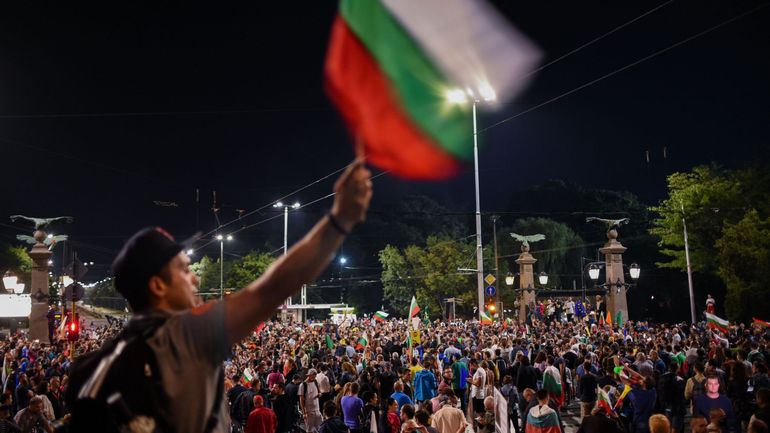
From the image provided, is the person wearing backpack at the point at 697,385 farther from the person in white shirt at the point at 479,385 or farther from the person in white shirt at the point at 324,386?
the person in white shirt at the point at 324,386

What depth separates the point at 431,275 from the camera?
205 feet

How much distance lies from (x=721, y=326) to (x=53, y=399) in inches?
817

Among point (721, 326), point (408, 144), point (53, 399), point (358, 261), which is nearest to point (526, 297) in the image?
point (721, 326)

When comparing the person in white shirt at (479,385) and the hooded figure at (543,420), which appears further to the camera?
the person in white shirt at (479,385)

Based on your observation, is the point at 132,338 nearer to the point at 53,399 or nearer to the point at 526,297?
the point at 53,399

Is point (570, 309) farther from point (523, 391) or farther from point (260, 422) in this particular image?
point (260, 422)

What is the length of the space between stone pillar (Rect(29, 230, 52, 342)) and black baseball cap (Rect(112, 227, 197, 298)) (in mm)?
30654

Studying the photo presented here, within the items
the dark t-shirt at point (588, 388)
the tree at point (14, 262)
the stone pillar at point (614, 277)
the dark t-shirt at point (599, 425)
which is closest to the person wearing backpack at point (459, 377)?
the dark t-shirt at point (588, 388)

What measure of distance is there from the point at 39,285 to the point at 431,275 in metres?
39.3

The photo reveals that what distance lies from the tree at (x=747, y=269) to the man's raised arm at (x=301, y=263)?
36.8 meters

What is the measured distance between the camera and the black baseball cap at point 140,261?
2066 millimetres

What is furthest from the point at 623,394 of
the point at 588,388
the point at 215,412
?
the point at 215,412

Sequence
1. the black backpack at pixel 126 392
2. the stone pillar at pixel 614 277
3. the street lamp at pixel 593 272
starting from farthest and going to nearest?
the stone pillar at pixel 614 277
the street lamp at pixel 593 272
the black backpack at pixel 126 392

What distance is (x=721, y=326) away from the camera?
21516 millimetres
